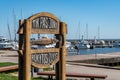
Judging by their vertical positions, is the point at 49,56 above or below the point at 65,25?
below

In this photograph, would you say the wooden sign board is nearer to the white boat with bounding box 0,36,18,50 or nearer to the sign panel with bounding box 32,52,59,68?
the sign panel with bounding box 32,52,59,68

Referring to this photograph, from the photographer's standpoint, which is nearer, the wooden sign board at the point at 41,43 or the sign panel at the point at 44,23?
the wooden sign board at the point at 41,43

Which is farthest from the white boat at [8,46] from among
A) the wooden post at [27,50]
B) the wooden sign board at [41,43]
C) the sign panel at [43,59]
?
the wooden post at [27,50]

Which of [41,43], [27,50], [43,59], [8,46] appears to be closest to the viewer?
[27,50]

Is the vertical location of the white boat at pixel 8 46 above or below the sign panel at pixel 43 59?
below

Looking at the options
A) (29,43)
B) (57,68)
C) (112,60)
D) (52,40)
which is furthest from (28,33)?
(112,60)

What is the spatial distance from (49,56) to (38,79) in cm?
647

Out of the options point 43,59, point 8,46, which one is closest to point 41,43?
point 43,59

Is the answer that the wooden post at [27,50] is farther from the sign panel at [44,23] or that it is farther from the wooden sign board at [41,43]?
the sign panel at [44,23]

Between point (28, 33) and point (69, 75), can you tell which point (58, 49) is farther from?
point (69, 75)

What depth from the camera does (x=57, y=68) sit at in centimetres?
1273

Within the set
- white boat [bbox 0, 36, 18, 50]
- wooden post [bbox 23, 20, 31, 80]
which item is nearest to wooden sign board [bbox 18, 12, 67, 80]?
wooden post [bbox 23, 20, 31, 80]

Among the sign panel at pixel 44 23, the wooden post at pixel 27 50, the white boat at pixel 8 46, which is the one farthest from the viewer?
the white boat at pixel 8 46

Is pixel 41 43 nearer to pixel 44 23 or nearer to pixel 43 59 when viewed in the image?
pixel 43 59
